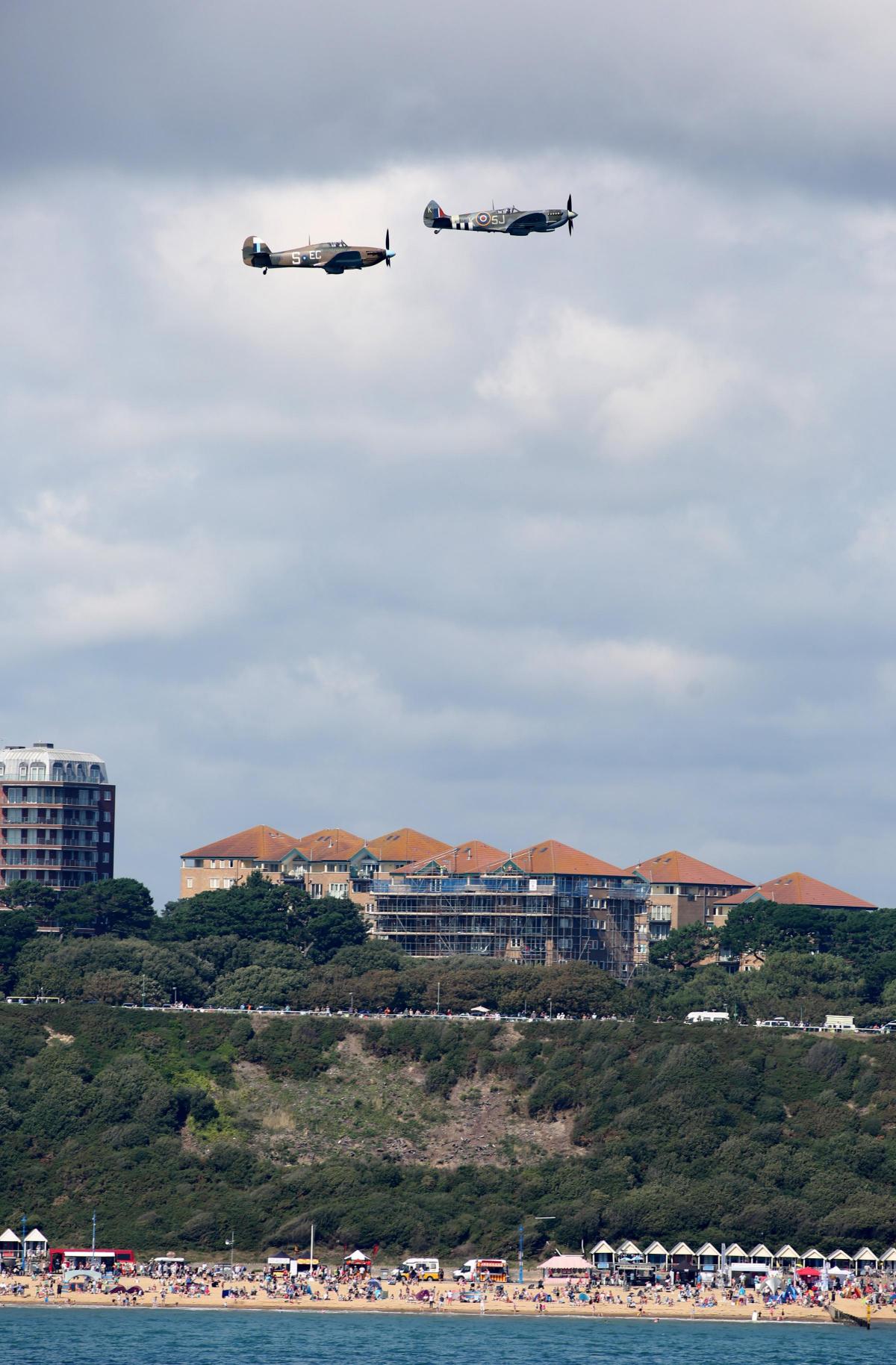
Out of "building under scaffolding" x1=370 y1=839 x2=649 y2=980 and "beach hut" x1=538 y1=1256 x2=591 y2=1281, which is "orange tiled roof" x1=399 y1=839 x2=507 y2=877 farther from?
"beach hut" x1=538 y1=1256 x2=591 y2=1281

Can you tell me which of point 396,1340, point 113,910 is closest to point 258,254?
point 396,1340

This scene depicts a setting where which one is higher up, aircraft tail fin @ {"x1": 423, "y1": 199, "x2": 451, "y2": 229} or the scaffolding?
aircraft tail fin @ {"x1": 423, "y1": 199, "x2": 451, "y2": 229}

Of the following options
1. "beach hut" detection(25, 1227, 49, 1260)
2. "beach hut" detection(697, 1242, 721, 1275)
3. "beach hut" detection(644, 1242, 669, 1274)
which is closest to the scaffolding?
"beach hut" detection(644, 1242, 669, 1274)

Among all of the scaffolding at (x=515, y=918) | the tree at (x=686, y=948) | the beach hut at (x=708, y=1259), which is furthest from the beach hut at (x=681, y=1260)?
the tree at (x=686, y=948)

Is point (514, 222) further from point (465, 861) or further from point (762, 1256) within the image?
point (465, 861)

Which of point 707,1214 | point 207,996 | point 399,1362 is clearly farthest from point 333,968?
point 399,1362

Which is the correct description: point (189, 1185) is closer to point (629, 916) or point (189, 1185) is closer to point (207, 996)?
point (207, 996)

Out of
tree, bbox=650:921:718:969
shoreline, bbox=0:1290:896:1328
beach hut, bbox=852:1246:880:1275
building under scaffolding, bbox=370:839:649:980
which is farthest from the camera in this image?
tree, bbox=650:921:718:969

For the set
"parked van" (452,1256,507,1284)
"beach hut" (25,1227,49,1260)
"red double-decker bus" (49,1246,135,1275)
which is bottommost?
"parked van" (452,1256,507,1284)

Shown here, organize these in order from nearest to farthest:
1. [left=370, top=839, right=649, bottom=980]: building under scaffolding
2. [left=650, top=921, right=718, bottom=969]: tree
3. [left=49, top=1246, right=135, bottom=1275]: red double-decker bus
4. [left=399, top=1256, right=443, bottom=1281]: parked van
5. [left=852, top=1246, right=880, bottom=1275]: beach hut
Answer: [left=49, top=1246, right=135, bottom=1275]: red double-decker bus → [left=399, top=1256, right=443, bottom=1281]: parked van → [left=852, top=1246, right=880, bottom=1275]: beach hut → [left=370, top=839, right=649, bottom=980]: building under scaffolding → [left=650, top=921, right=718, bottom=969]: tree
